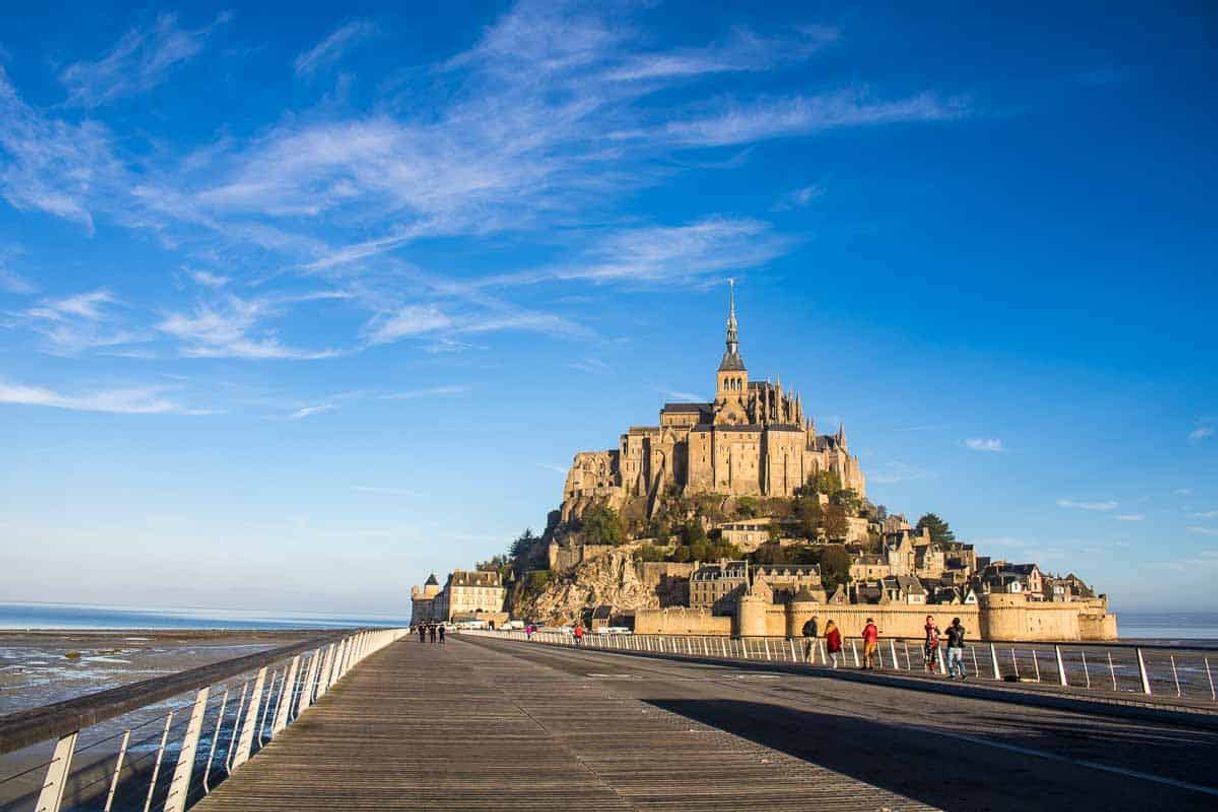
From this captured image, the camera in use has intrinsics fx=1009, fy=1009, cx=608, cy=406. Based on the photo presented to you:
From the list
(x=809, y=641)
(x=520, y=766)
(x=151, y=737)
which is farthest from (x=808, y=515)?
(x=520, y=766)

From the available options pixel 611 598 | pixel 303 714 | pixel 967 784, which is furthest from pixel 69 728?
pixel 611 598

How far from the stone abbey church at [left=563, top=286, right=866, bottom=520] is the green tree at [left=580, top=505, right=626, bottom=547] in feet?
17.8

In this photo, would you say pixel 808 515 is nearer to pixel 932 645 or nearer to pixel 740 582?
pixel 740 582

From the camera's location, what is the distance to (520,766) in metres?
8.31

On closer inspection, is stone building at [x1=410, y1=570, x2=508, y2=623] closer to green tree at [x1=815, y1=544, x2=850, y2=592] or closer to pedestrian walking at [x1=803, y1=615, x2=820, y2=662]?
green tree at [x1=815, y1=544, x2=850, y2=592]

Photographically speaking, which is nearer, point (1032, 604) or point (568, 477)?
point (1032, 604)

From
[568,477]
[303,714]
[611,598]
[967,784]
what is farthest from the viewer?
[568,477]

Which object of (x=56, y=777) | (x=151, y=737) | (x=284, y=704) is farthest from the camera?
(x=151, y=737)

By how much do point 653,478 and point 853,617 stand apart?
148 feet

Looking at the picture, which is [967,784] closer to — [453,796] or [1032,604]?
[453,796]

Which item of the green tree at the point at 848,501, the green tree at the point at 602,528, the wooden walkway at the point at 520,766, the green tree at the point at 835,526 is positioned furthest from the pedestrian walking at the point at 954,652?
the green tree at the point at 848,501

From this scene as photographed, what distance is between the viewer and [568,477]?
471ft

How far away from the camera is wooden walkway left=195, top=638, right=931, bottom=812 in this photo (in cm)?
671

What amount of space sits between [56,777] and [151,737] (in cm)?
847
